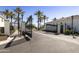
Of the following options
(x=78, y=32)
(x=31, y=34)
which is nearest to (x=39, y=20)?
(x=31, y=34)

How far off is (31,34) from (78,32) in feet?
25.3
